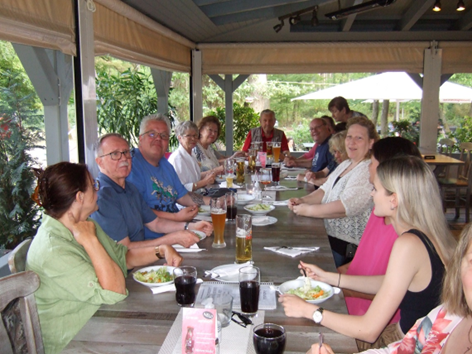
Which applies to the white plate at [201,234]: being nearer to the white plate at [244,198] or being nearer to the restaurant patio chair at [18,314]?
the white plate at [244,198]

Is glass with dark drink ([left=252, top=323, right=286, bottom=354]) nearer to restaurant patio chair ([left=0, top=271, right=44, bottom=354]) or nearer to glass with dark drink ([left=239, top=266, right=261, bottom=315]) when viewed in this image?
glass with dark drink ([left=239, top=266, right=261, bottom=315])

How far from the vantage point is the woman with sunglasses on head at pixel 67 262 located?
1.48 meters

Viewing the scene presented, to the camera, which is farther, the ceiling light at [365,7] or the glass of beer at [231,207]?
the ceiling light at [365,7]

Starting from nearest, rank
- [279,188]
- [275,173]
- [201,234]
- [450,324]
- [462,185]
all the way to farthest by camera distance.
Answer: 1. [450,324]
2. [201,234]
3. [279,188]
4. [275,173]
5. [462,185]

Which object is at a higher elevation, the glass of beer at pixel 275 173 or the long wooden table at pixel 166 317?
the glass of beer at pixel 275 173

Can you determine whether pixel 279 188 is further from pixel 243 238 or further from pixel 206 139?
pixel 243 238

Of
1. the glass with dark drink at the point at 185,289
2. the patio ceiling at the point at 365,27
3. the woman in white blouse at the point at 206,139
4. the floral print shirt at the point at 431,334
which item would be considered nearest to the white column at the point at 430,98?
the patio ceiling at the point at 365,27

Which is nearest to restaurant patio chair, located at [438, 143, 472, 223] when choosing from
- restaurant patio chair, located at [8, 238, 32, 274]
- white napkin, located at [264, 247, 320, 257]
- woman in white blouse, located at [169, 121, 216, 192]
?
woman in white blouse, located at [169, 121, 216, 192]

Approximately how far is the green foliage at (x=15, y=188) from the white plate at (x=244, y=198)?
5.19ft

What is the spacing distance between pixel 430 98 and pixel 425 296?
6.30m

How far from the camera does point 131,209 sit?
7.76 feet

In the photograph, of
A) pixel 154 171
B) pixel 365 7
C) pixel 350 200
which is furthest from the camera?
pixel 365 7

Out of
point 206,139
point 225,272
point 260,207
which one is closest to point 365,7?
point 206,139

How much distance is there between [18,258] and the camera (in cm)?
162
